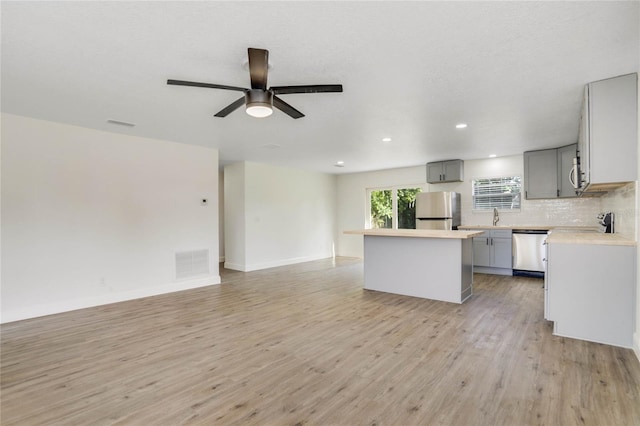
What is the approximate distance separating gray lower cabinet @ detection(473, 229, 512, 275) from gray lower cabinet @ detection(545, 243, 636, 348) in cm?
313

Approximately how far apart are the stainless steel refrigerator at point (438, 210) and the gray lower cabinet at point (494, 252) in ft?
2.12

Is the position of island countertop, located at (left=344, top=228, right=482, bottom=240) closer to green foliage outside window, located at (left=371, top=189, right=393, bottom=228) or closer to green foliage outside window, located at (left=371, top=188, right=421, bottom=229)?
green foliage outside window, located at (left=371, top=188, right=421, bottom=229)

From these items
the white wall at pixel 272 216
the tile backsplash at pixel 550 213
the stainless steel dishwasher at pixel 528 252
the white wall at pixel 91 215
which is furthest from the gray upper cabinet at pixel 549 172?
the white wall at pixel 91 215

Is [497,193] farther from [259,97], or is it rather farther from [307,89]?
[259,97]

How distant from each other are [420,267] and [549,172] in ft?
11.3

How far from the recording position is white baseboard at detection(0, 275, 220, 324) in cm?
372

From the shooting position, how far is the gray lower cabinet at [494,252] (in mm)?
6031

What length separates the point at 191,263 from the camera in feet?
17.6

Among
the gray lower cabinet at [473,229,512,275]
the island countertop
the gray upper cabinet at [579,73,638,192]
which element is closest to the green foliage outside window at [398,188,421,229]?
the gray lower cabinet at [473,229,512,275]

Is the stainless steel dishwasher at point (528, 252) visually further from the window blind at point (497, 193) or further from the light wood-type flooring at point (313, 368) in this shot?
the light wood-type flooring at point (313, 368)

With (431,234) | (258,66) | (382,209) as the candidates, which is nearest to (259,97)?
(258,66)

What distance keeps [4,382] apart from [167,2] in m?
2.92

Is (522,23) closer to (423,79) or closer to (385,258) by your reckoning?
(423,79)

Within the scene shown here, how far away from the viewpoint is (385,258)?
485 centimetres
